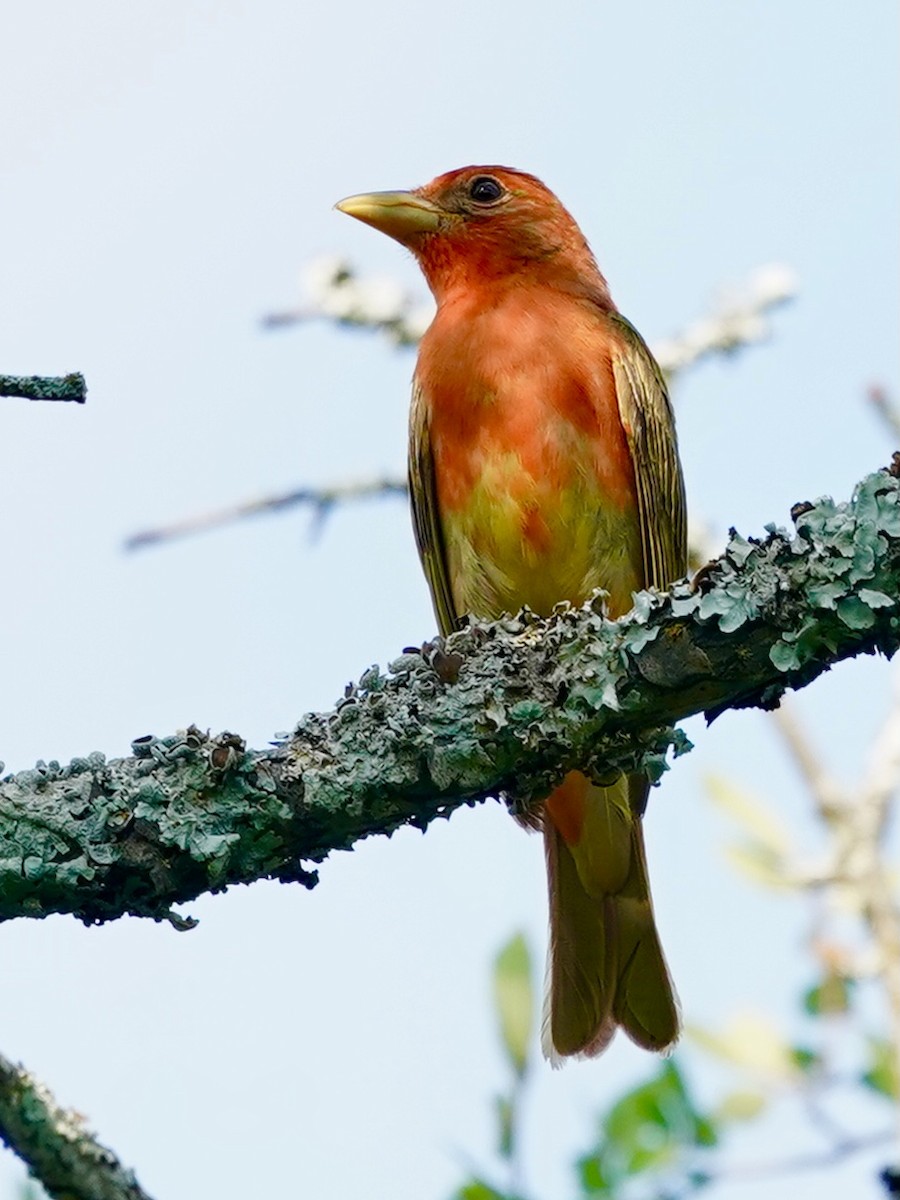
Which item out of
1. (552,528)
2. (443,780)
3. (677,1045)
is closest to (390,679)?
(443,780)

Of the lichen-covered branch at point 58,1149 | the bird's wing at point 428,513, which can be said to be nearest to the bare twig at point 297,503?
the bird's wing at point 428,513

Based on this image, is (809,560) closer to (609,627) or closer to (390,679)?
(609,627)

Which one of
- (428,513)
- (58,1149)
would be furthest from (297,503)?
(58,1149)

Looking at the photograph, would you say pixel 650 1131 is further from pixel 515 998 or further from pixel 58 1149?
pixel 58 1149

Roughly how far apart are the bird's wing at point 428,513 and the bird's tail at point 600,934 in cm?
65

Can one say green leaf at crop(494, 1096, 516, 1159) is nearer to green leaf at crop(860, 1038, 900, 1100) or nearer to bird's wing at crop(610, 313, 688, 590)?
green leaf at crop(860, 1038, 900, 1100)

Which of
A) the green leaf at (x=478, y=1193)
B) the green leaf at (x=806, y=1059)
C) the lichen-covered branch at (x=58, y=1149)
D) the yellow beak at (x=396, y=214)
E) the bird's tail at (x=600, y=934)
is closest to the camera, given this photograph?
the lichen-covered branch at (x=58, y=1149)

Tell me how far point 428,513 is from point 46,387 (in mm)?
2815

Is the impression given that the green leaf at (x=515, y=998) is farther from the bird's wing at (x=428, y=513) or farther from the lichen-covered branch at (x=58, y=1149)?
the lichen-covered branch at (x=58, y=1149)

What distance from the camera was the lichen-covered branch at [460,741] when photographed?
3.08 m

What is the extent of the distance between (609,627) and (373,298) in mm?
2979

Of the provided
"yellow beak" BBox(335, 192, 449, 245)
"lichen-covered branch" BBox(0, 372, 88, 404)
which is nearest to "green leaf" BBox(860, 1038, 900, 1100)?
"lichen-covered branch" BBox(0, 372, 88, 404)

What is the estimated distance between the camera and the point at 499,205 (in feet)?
20.3

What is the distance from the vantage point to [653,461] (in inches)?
207
